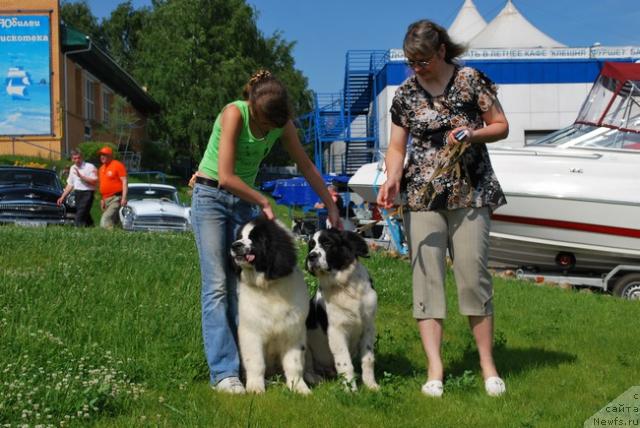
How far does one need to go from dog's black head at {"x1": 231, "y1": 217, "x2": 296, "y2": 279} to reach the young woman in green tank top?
0.13 meters

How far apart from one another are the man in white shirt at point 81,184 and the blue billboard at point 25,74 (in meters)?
13.2

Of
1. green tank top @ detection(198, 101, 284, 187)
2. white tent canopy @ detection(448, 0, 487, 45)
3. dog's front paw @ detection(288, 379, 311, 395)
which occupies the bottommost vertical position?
dog's front paw @ detection(288, 379, 311, 395)

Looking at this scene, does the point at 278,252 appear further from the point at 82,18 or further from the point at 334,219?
the point at 82,18

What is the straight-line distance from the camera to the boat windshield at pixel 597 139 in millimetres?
10672

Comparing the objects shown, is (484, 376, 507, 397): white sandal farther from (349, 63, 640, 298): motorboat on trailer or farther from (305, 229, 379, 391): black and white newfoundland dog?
(349, 63, 640, 298): motorboat on trailer

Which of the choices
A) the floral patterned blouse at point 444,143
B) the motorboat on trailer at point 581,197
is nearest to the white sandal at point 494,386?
the floral patterned blouse at point 444,143

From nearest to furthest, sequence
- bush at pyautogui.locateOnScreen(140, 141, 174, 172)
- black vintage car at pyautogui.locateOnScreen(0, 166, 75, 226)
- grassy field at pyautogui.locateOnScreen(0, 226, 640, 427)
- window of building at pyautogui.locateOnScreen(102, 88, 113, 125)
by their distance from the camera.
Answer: grassy field at pyautogui.locateOnScreen(0, 226, 640, 427) < black vintage car at pyautogui.locateOnScreen(0, 166, 75, 226) < window of building at pyautogui.locateOnScreen(102, 88, 113, 125) < bush at pyautogui.locateOnScreen(140, 141, 174, 172)

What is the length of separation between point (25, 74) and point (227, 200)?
25594mm

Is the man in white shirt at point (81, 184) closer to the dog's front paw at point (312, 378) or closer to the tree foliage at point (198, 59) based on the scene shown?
the dog's front paw at point (312, 378)

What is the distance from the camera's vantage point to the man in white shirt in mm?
15109

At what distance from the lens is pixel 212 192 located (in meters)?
4.64

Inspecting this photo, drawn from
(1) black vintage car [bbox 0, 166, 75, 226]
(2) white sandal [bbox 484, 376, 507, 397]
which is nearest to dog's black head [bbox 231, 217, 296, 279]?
(2) white sandal [bbox 484, 376, 507, 397]

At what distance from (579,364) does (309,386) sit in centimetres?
238

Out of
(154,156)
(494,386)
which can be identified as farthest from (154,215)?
(154,156)
